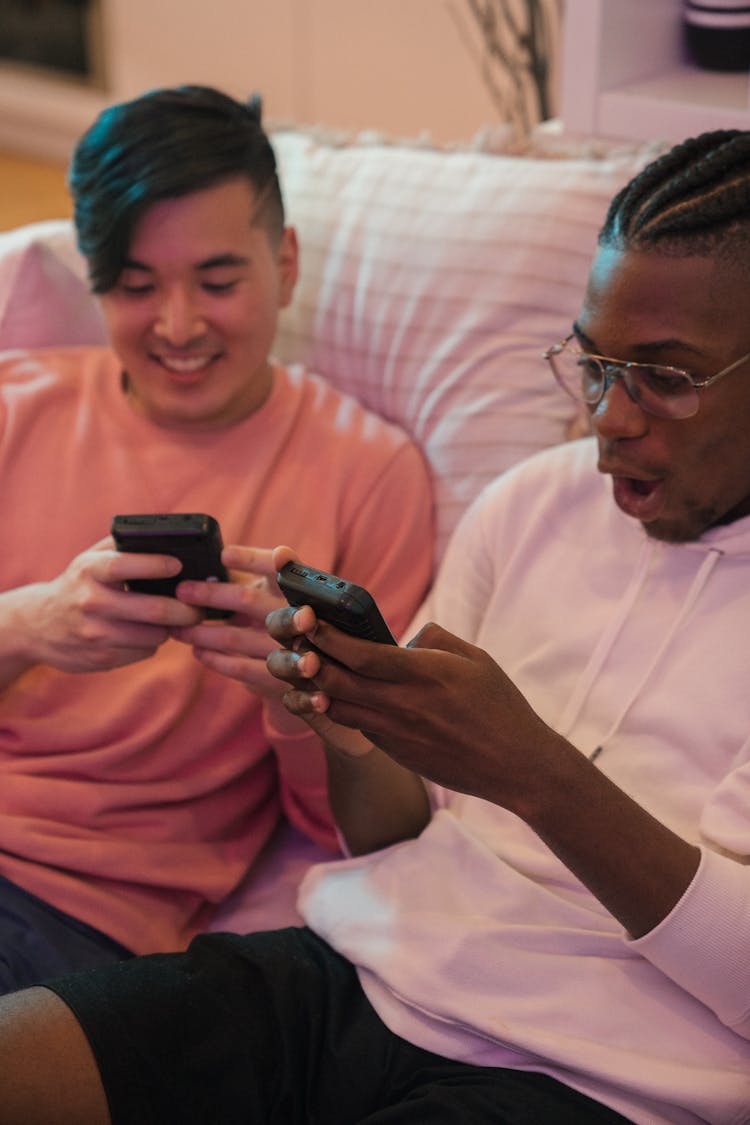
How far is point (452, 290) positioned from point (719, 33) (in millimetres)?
514

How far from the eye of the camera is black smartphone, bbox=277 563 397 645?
0.94 metres

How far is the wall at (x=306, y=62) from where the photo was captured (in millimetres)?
2768

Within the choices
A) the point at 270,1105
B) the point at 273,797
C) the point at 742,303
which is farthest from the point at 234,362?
the point at 270,1105

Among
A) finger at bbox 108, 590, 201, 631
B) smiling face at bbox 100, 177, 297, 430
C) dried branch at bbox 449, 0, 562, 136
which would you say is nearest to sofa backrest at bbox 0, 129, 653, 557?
smiling face at bbox 100, 177, 297, 430

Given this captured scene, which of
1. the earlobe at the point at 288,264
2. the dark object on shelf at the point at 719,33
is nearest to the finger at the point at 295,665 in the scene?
the earlobe at the point at 288,264

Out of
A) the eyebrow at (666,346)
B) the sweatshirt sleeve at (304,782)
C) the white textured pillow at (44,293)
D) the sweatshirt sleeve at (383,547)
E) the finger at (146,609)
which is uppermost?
the eyebrow at (666,346)

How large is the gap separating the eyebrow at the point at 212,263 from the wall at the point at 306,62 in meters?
1.09

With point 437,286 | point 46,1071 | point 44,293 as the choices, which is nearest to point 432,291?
point 437,286

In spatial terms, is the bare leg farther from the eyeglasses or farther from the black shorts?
Answer: the eyeglasses

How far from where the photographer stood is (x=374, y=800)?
4.04 feet

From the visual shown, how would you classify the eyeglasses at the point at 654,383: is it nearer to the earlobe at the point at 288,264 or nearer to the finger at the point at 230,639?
the finger at the point at 230,639

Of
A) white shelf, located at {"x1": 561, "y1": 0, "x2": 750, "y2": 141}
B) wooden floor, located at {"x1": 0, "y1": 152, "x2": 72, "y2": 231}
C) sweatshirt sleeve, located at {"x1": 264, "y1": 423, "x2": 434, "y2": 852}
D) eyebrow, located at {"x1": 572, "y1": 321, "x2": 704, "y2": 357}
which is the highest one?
white shelf, located at {"x1": 561, "y1": 0, "x2": 750, "y2": 141}

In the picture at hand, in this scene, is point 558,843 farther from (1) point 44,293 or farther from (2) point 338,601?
(1) point 44,293

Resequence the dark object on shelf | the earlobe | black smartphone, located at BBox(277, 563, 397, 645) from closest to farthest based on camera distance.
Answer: black smartphone, located at BBox(277, 563, 397, 645)
the earlobe
the dark object on shelf
